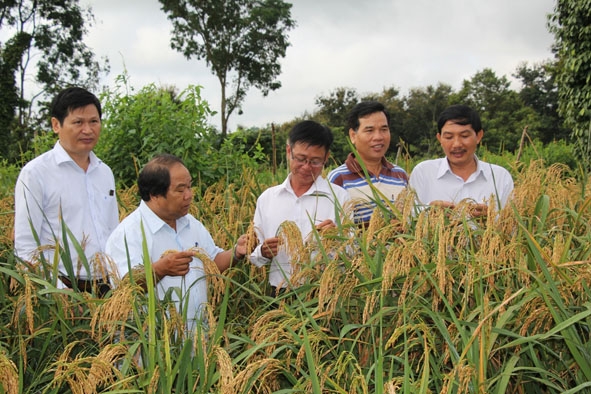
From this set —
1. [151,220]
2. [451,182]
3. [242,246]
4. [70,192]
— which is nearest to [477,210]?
[451,182]

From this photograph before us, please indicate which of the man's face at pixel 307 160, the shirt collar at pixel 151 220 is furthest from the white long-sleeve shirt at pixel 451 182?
the shirt collar at pixel 151 220

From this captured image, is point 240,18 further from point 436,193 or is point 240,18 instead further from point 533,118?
point 436,193

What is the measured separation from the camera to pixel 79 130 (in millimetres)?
3160

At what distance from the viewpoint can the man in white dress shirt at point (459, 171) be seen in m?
3.51

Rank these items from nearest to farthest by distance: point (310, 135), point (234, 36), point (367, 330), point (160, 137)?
point (367, 330) → point (310, 135) → point (160, 137) → point (234, 36)

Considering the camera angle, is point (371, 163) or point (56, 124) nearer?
point (56, 124)

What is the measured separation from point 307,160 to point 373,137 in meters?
0.59

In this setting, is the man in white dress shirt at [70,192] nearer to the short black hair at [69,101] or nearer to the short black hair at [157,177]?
the short black hair at [69,101]

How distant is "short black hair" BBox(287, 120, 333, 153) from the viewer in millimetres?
3054

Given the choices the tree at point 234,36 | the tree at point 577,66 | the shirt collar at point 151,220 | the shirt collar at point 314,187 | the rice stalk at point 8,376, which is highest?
the tree at point 234,36

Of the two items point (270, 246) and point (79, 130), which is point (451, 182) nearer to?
point (270, 246)

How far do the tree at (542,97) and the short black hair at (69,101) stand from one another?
33.4m

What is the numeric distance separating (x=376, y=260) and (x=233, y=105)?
28.5 meters

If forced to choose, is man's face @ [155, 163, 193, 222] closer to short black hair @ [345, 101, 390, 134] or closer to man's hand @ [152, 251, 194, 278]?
man's hand @ [152, 251, 194, 278]
